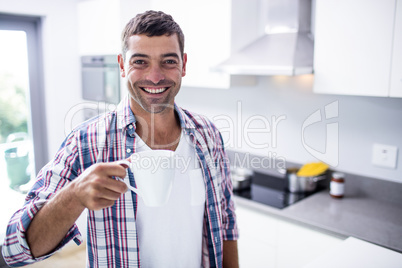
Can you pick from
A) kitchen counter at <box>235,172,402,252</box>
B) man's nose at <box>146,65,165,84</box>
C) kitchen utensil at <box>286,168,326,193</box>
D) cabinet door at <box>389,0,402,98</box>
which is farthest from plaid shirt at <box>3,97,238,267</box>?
kitchen utensil at <box>286,168,326,193</box>

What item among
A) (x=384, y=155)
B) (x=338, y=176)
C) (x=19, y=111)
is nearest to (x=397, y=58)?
(x=384, y=155)

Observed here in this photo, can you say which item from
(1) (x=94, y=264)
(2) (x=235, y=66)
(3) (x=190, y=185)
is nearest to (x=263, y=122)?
(2) (x=235, y=66)

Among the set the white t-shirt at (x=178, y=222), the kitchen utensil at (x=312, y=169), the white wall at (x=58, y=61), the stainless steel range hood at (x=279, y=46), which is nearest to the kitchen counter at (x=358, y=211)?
the kitchen utensil at (x=312, y=169)

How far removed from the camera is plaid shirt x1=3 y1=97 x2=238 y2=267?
90 centimetres

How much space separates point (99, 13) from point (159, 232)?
204 centimetres

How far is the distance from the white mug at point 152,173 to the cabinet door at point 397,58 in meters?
1.21

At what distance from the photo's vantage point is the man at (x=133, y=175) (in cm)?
104

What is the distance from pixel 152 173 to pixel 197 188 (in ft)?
1.40

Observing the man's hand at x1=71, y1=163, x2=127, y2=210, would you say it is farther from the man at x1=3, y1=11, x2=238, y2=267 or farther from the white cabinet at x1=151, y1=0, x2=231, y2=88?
the white cabinet at x1=151, y1=0, x2=231, y2=88

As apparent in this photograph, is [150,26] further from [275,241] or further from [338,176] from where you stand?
[338,176]

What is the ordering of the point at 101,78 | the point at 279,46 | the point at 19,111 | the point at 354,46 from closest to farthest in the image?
the point at 354,46, the point at 279,46, the point at 101,78, the point at 19,111

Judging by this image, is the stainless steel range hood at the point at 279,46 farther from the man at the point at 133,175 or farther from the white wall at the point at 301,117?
the man at the point at 133,175

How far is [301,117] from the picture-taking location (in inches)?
89.3

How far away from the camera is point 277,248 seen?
1.91 meters
